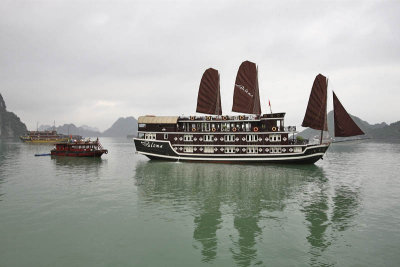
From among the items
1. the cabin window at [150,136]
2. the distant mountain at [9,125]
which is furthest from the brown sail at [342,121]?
the distant mountain at [9,125]

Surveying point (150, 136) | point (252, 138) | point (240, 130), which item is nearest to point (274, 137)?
point (252, 138)

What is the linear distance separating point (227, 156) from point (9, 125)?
214m

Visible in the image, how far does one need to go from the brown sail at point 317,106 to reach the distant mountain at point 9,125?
218m

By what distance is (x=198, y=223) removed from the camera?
13023mm

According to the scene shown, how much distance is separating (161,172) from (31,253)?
19.7m

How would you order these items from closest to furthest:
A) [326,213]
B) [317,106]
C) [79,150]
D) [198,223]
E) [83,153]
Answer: [198,223] < [326,213] < [317,106] < [83,153] < [79,150]

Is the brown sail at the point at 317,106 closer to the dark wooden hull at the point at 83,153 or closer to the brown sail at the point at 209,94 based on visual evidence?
the brown sail at the point at 209,94

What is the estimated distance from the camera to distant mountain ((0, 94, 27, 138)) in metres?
183

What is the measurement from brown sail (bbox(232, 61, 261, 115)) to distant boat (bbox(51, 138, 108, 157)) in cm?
2608

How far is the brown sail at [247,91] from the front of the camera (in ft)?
123

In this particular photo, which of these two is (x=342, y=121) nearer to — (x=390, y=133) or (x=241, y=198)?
(x=241, y=198)

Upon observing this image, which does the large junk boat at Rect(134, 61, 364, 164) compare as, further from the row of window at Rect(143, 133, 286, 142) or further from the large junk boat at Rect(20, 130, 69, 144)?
the large junk boat at Rect(20, 130, 69, 144)

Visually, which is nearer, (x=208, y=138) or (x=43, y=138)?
(x=208, y=138)

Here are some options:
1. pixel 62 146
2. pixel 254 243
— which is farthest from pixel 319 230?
pixel 62 146
